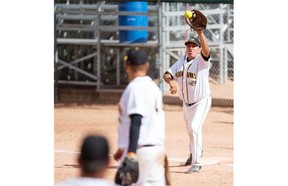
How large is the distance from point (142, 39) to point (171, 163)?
8892 mm

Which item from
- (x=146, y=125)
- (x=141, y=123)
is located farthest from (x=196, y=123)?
(x=141, y=123)

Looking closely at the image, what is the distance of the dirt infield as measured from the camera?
481 inches

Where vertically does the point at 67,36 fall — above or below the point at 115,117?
above

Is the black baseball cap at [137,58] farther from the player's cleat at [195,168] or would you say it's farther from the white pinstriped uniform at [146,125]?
the player's cleat at [195,168]

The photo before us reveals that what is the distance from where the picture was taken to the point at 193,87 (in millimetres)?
12711

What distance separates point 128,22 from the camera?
2208 cm

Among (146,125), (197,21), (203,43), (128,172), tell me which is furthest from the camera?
(197,21)

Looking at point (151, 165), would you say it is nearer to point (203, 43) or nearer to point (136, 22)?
Result: point (203, 43)

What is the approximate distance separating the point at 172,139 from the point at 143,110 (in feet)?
29.8

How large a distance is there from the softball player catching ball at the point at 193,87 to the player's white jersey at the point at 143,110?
4.51 metres

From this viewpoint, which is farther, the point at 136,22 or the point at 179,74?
the point at 136,22

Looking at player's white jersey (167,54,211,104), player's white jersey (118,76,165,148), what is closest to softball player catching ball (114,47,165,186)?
player's white jersey (118,76,165,148)
